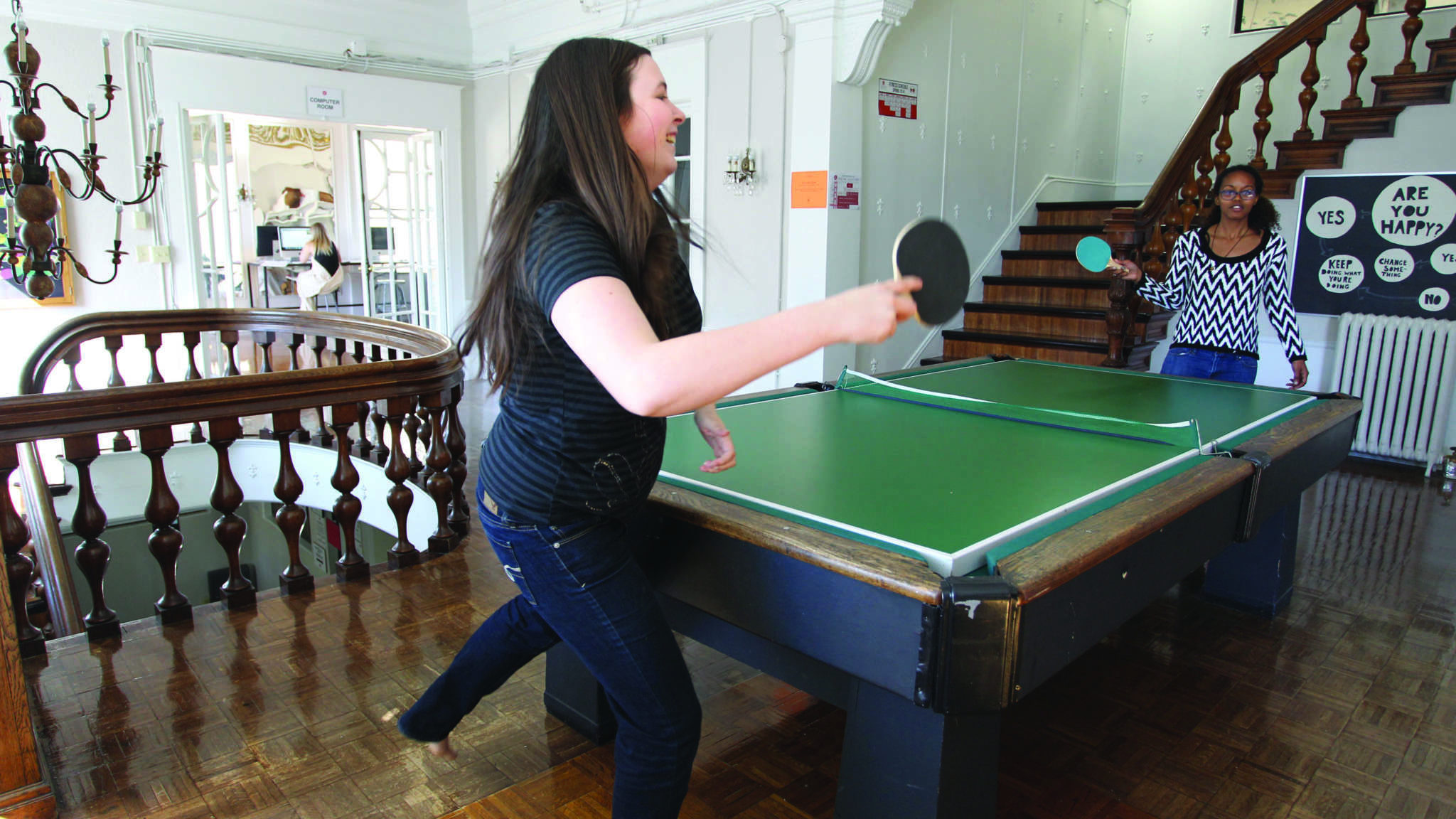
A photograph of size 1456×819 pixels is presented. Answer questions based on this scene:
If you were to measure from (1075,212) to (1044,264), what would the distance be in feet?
2.68

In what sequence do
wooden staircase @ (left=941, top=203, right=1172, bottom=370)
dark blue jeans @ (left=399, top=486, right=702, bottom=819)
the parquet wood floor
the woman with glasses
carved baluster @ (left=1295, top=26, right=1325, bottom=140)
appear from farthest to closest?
wooden staircase @ (left=941, top=203, right=1172, bottom=370) → carved baluster @ (left=1295, top=26, right=1325, bottom=140) → the woman with glasses → the parquet wood floor → dark blue jeans @ (left=399, top=486, right=702, bottom=819)

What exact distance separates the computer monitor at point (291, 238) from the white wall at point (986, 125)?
9779mm

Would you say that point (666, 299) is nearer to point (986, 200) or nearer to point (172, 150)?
point (986, 200)

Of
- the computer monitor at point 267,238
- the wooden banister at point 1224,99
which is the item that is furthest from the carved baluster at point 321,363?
the computer monitor at point 267,238

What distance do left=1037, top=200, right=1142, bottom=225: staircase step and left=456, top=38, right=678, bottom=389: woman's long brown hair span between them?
21.7 ft

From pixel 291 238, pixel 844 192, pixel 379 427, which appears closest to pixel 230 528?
pixel 379 427

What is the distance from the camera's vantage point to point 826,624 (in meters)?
1.47

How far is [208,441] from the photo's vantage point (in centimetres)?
321

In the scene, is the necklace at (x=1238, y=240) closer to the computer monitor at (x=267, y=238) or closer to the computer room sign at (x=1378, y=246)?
the computer room sign at (x=1378, y=246)

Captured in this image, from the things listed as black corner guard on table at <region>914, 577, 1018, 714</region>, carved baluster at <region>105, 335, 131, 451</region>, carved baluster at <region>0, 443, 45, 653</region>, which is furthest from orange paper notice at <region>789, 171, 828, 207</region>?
black corner guard on table at <region>914, 577, 1018, 714</region>

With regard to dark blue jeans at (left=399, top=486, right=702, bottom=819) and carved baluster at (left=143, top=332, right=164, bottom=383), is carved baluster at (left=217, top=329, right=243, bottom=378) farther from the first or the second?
dark blue jeans at (left=399, top=486, right=702, bottom=819)

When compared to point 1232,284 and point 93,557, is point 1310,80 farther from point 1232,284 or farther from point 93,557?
point 93,557

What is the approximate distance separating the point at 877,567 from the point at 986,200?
623 centimetres

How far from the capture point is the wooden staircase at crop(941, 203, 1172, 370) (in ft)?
19.9
